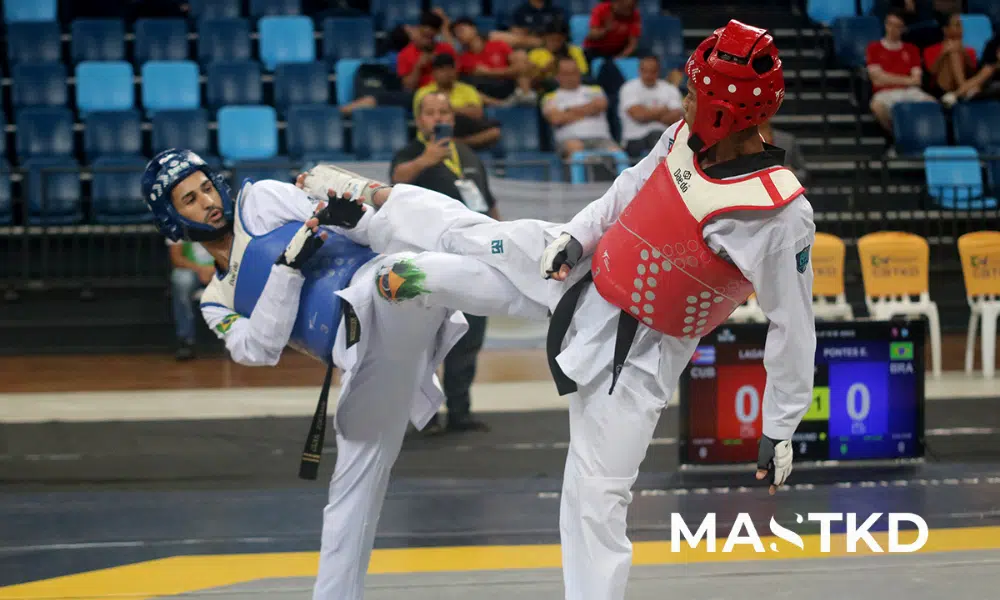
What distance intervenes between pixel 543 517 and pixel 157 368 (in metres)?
4.63

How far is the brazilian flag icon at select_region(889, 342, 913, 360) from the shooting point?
5.88m

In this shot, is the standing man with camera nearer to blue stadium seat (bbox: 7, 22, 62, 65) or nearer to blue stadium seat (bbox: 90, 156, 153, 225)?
blue stadium seat (bbox: 90, 156, 153, 225)

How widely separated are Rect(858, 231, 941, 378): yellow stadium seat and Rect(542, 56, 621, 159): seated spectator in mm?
2524

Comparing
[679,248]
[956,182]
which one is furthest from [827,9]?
[679,248]

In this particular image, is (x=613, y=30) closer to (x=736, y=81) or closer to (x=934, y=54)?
(x=934, y=54)

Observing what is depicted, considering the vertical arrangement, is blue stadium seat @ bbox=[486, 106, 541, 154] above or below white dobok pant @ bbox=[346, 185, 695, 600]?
above

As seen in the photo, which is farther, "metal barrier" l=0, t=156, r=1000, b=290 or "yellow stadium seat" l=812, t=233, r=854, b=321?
"metal barrier" l=0, t=156, r=1000, b=290

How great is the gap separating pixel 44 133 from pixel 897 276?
23.1 feet

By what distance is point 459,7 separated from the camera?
38.4 feet

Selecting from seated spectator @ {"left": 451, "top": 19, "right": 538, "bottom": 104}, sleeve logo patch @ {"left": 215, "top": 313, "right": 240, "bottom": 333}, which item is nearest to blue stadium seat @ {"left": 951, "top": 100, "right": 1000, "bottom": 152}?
seated spectator @ {"left": 451, "top": 19, "right": 538, "bottom": 104}

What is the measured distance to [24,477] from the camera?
5.82 meters

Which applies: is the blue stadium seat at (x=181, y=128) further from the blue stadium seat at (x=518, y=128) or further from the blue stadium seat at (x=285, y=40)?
the blue stadium seat at (x=518, y=128)

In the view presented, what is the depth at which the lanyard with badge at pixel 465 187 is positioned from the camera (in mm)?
6250

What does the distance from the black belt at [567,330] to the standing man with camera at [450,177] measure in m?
3.11
